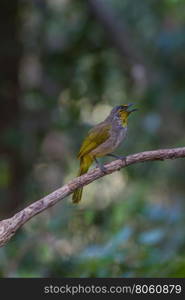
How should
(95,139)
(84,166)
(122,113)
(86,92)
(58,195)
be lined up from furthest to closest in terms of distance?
(86,92)
(122,113)
(95,139)
(84,166)
(58,195)

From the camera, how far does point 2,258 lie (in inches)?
284

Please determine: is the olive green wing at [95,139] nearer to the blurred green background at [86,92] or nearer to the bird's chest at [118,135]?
the bird's chest at [118,135]

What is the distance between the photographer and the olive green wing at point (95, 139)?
584cm

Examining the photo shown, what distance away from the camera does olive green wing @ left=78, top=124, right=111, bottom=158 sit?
5844 mm

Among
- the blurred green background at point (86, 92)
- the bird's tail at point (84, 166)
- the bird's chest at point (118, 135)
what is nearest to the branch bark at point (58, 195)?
the bird's tail at point (84, 166)

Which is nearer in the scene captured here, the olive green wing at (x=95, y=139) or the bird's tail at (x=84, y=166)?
the bird's tail at (x=84, y=166)

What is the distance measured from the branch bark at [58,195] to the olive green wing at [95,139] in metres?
0.83

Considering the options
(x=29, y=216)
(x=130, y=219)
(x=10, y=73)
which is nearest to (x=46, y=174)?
(x=10, y=73)

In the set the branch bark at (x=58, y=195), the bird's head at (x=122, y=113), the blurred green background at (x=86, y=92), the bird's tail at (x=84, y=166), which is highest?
the blurred green background at (x=86, y=92)

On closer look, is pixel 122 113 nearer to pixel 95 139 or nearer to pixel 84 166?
pixel 95 139

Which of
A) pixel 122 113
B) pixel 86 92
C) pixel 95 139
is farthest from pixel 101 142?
pixel 86 92

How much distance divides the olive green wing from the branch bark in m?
0.83

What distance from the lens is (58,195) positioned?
464 cm

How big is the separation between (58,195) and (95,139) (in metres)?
1.37
